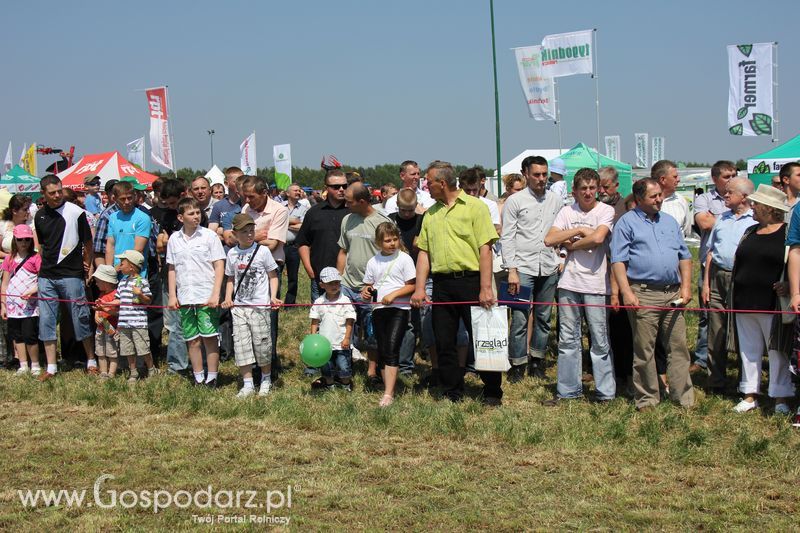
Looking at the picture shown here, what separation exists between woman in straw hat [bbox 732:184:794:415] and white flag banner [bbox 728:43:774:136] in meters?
14.3

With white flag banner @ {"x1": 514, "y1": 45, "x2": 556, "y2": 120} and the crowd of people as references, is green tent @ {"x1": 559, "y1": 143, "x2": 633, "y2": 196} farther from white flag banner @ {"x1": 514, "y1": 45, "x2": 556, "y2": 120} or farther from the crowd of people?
the crowd of people

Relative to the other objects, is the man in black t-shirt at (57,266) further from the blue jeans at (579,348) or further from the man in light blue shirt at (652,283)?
the man in light blue shirt at (652,283)

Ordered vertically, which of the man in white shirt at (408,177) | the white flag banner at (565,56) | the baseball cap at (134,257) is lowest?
the baseball cap at (134,257)

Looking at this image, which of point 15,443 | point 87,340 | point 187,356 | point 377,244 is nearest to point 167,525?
point 15,443

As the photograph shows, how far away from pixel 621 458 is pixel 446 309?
214 cm

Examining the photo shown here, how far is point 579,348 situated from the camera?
7336 millimetres

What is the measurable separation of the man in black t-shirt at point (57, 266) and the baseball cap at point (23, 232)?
1.03ft

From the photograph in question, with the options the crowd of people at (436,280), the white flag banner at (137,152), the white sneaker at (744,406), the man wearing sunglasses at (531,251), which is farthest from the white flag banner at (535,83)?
the white sneaker at (744,406)

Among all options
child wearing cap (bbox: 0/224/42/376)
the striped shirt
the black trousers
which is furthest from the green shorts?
the black trousers

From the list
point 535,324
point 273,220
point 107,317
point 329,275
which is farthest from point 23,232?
point 535,324

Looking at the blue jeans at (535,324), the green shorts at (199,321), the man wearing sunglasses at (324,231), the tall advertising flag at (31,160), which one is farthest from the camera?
the tall advertising flag at (31,160)

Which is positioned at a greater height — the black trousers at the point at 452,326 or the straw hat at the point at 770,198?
the straw hat at the point at 770,198

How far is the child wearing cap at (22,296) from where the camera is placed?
909 cm

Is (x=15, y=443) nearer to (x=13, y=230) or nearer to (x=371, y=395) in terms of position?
(x=371, y=395)
